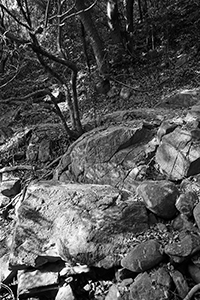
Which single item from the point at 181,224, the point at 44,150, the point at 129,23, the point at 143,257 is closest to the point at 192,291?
the point at 143,257

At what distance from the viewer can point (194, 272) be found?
2.33 meters

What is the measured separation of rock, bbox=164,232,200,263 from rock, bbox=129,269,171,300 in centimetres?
16

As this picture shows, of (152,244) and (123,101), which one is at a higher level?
(123,101)

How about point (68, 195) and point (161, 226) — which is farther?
point (68, 195)

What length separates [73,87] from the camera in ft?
15.5

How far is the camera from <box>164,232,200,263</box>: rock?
2.32 meters

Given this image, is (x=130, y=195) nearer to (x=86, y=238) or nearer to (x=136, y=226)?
(x=136, y=226)

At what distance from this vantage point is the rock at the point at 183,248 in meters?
2.32

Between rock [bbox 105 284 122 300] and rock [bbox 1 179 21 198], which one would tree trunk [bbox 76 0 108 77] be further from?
rock [bbox 105 284 122 300]

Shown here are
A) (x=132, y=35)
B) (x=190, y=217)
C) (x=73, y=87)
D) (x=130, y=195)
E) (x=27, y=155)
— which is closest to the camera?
(x=190, y=217)

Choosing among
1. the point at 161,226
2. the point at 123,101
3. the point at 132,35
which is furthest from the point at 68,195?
the point at 132,35

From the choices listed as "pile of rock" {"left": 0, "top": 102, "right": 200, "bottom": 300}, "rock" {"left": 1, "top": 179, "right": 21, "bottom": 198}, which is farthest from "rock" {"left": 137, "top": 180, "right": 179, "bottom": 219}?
"rock" {"left": 1, "top": 179, "right": 21, "bottom": 198}

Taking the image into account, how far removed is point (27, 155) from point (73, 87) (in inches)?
59.3

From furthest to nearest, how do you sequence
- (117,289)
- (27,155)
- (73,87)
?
(27,155)
(73,87)
(117,289)
